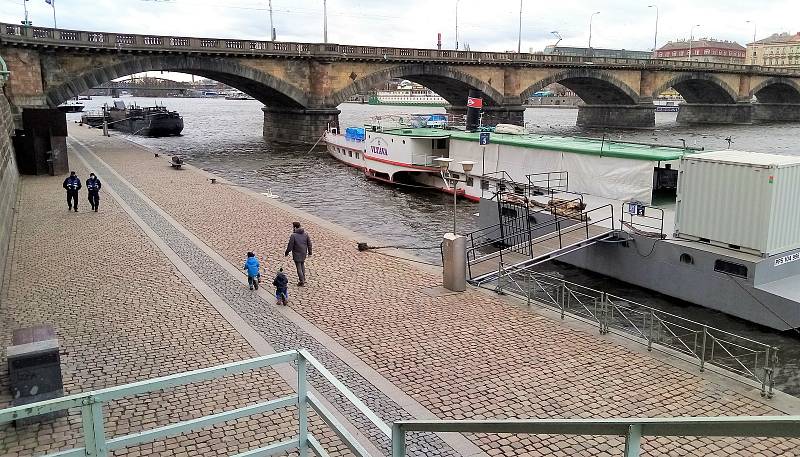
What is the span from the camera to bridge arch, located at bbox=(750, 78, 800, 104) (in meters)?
111

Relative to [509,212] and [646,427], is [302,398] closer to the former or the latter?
[646,427]

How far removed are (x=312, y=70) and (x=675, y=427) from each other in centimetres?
6854

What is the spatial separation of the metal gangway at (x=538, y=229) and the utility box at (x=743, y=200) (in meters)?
3.02

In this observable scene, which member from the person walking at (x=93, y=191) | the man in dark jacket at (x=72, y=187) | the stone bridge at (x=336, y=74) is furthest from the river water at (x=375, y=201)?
the man in dark jacket at (x=72, y=187)

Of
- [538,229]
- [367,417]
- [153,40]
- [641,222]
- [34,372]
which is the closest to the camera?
[367,417]

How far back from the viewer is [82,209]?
25922 mm

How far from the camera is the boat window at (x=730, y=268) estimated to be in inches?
642

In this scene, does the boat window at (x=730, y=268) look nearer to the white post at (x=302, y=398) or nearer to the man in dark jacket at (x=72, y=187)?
the white post at (x=302, y=398)

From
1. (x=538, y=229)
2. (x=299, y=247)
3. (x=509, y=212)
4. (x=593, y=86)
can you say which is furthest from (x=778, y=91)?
(x=299, y=247)

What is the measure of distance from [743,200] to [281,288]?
11416 millimetres

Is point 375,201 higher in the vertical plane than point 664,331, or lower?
higher

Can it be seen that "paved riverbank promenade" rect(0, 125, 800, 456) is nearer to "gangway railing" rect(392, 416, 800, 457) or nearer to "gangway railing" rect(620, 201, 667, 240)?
"gangway railing" rect(392, 416, 800, 457)

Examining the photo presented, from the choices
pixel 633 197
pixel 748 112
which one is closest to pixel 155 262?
pixel 633 197

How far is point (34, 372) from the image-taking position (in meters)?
8.80
